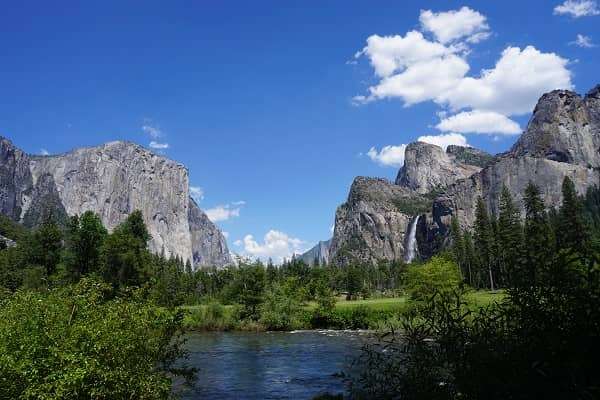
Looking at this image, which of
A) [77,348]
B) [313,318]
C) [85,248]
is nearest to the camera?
[77,348]

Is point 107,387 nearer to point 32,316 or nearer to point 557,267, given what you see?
point 32,316

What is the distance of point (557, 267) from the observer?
7.20 metres

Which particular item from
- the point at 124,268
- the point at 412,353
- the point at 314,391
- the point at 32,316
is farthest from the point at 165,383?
the point at 124,268

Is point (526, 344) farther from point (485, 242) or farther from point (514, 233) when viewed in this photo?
point (485, 242)

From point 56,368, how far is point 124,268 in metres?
61.4

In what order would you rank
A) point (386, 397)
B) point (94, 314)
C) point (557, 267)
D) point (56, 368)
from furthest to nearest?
point (94, 314)
point (56, 368)
point (386, 397)
point (557, 267)

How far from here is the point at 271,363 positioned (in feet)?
132

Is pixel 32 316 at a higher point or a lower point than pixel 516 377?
higher

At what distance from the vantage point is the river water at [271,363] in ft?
93.6

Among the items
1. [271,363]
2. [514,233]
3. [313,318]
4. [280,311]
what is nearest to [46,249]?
[280,311]

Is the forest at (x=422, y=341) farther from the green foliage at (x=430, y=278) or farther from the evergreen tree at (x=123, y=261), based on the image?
the evergreen tree at (x=123, y=261)

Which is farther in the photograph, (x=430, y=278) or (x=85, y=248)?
(x=85, y=248)

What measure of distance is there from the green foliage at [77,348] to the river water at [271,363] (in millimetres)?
7536

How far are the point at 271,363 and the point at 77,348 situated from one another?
3045 cm
